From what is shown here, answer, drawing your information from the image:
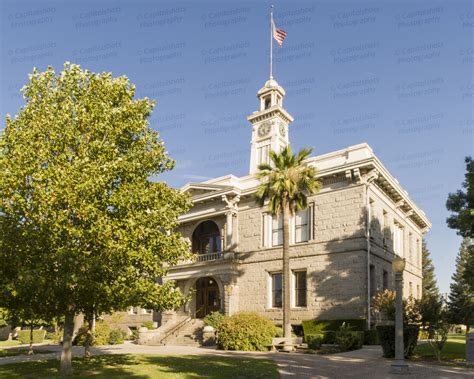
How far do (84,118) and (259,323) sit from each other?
16.0 metres

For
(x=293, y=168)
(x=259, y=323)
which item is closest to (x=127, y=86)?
(x=293, y=168)

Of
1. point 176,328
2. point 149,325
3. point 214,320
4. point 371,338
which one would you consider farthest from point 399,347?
point 149,325

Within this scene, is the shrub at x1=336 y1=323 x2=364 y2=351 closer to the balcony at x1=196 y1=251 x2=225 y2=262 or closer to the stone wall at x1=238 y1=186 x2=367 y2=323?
the stone wall at x1=238 y1=186 x2=367 y2=323

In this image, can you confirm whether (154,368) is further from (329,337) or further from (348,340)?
(329,337)

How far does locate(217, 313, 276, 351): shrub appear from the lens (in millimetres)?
26516

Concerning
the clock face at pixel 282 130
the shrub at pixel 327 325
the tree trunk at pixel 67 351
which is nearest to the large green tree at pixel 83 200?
the tree trunk at pixel 67 351

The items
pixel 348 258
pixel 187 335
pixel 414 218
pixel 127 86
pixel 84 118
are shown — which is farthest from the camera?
pixel 414 218

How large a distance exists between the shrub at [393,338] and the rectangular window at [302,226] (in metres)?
13.3

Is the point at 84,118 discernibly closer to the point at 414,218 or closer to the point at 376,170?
the point at 376,170

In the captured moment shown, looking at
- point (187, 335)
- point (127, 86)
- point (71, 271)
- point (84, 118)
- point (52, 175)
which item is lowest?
point (187, 335)

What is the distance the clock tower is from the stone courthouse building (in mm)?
1165

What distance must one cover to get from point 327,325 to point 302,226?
7481 mm

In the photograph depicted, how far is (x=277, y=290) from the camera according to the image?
Result: 34.8 meters

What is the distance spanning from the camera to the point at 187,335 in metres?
33.9
